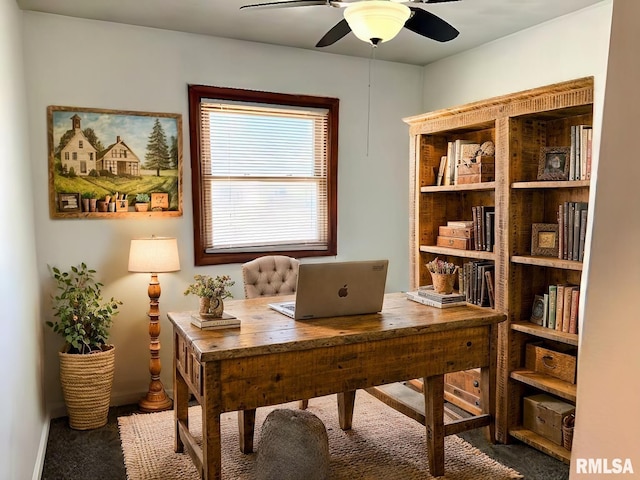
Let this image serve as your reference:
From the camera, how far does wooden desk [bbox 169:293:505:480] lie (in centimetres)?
220

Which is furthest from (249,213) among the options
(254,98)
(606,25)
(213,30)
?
(606,25)

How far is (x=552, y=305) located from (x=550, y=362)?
33cm

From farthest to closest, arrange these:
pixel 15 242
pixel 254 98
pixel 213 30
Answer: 1. pixel 254 98
2. pixel 213 30
3. pixel 15 242

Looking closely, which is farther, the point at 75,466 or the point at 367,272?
the point at 75,466

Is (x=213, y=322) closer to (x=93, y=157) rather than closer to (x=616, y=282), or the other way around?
(x=93, y=157)

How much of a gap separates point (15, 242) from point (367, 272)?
5.29ft

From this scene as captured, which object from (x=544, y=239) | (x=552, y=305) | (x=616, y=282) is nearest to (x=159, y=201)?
(x=544, y=239)

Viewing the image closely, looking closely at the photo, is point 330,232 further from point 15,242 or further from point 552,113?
point 15,242

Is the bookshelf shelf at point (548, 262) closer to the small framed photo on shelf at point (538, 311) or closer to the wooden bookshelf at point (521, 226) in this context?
the wooden bookshelf at point (521, 226)

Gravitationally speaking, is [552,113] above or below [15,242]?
above

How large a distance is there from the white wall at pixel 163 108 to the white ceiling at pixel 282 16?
13cm

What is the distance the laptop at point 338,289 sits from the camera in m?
2.50

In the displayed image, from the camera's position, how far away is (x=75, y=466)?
2.82 m

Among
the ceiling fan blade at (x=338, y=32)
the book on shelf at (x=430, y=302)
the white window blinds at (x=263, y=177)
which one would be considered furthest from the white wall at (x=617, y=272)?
the white window blinds at (x=263, y=177)
